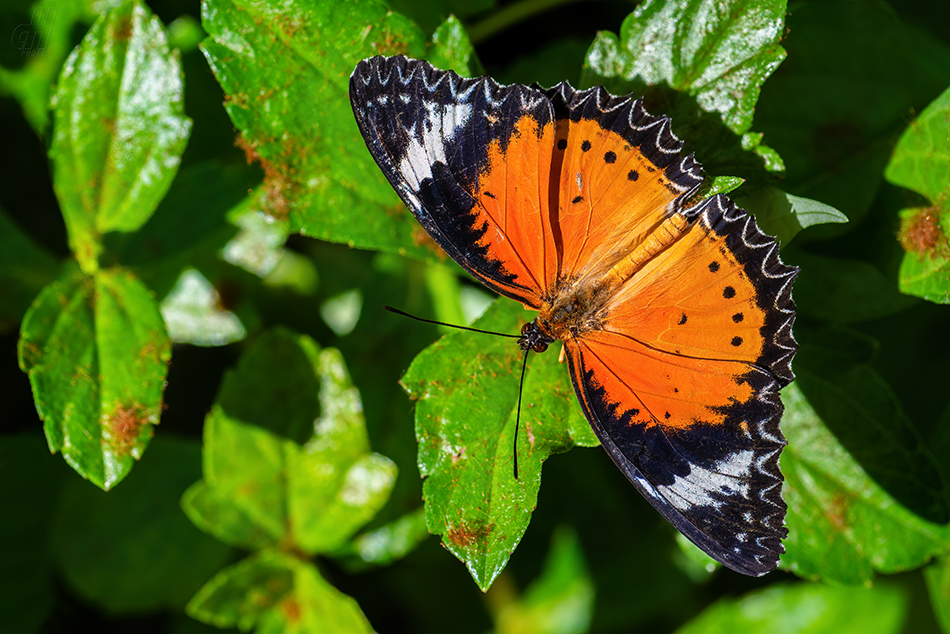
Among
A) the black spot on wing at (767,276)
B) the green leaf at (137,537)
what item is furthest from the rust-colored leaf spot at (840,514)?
the green leaf at (137,537)

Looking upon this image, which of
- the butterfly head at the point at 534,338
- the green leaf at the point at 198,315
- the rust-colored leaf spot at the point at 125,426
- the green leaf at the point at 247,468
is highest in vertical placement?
the butterfly head at the point at 534,338

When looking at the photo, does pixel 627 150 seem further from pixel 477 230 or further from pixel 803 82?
pixel 803 82

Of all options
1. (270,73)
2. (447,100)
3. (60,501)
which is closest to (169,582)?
(60,501)

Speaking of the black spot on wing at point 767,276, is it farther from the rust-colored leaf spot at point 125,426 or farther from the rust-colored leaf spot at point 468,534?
the rust-colored leaf spot at point 125,426

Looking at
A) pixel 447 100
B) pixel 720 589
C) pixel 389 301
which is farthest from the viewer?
pixel 720 589

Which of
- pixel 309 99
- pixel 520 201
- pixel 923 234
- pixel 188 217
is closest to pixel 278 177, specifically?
pixel 309 99
